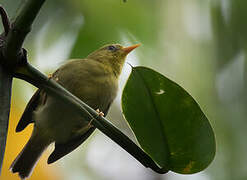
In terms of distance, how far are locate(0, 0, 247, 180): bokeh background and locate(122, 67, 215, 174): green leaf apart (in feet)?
2.15

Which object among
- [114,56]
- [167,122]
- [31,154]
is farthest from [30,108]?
[167,122]

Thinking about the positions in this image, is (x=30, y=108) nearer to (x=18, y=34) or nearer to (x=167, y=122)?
(x=167, y=122)

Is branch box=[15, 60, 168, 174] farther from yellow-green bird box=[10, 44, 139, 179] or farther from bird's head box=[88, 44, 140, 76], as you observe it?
bird's head box=[88, 44, 140, 76]

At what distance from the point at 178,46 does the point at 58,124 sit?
3.14 feet

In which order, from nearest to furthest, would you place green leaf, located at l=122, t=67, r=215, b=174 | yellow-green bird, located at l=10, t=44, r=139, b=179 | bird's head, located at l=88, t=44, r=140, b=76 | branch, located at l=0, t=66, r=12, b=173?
branch, located at l=0, t=66, r=12, b=173 → green leaf, located at l=122, t=67, r=215, b=174 → yellow-green bird, located at l=10, t=44, r=139, b=179 → bird's head, located at l=88, t=44, r=140, b=76

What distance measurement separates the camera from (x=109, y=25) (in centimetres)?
174

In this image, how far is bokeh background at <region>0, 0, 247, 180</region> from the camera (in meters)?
1.76

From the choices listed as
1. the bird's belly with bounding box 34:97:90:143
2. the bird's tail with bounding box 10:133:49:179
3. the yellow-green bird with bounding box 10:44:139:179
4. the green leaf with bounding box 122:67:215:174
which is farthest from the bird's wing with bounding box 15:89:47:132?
the green leaf with bounding box 122:67:215:174

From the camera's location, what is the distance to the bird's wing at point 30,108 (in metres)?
2.15

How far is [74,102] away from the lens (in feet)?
2.83

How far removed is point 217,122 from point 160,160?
3.38 ft

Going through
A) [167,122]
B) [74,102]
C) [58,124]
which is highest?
[74,102]

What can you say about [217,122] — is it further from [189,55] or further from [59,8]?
[59,8]

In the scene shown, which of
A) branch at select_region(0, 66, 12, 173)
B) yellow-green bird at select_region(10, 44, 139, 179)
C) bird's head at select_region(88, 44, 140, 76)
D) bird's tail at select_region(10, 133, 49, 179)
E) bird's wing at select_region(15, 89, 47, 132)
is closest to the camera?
branch at select_region(0, 66, 12, 173)
